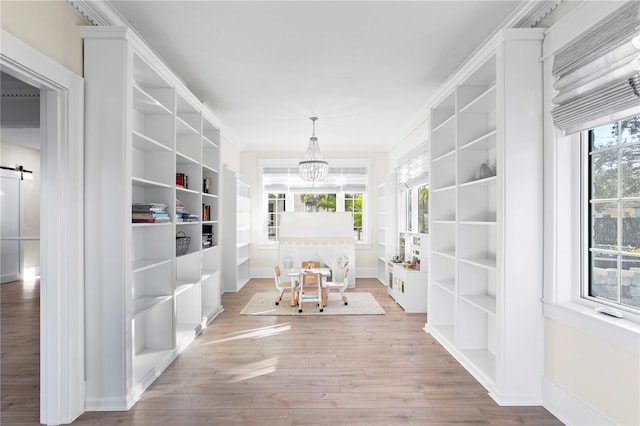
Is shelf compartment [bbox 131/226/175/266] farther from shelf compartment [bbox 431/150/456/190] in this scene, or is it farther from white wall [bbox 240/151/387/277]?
white wall [bbox 240/151/387/277]

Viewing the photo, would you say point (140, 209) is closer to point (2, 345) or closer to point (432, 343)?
point (2, 345)

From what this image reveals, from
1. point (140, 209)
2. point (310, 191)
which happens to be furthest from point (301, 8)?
point (310, 191)

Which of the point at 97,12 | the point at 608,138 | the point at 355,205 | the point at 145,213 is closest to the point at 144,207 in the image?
the point at 145,213

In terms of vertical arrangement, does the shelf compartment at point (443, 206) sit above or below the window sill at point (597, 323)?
above

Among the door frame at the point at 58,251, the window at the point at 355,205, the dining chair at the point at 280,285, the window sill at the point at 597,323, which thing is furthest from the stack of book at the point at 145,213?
the window at the point at 355,205

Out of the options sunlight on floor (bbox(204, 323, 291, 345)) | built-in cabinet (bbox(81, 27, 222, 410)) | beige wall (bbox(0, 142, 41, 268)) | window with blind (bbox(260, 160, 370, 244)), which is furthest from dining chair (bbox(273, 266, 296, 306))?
beige wall (bbox(0, 142, 41, 268))

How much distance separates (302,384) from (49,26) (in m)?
3.05

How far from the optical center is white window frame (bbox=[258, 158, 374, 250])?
25.4 ft

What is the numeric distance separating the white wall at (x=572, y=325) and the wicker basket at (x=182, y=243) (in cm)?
330

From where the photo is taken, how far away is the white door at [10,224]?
6.80 meters

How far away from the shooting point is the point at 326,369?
3.09 meters

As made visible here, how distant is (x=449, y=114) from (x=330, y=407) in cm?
331

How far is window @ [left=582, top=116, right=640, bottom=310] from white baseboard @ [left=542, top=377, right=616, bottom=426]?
2.12 ft

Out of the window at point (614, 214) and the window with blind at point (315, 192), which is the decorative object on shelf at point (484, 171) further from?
the window with blind at point (315, 192)
